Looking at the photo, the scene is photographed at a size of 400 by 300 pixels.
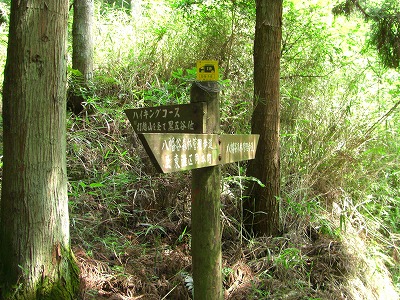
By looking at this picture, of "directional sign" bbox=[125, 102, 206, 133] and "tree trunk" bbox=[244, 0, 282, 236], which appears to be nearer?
"directional sign" bbox=[125, 102, 206, 133]

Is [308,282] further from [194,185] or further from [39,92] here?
[39,92]

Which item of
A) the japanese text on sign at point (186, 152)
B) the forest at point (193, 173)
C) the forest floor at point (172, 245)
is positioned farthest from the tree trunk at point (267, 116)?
the japanese text on sign at point (186, 152)

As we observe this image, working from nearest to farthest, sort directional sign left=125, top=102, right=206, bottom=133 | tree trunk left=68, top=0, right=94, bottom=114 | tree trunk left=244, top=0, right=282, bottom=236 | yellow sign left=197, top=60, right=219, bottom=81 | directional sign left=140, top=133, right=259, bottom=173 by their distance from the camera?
directional sign left=140, top=133, right=259, bottom=173 < directional sign left=125, top=102, right=206, bottom=133 < yellow sign left=197, top=60, right=219, bottom=81 < tree trunk left=244, top=0, right=282, bottom=236 < tree trunk left=68, top=0, right=94, bottom=114

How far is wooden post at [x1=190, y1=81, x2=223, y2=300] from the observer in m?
2.21

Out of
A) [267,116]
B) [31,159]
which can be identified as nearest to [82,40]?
[267,116]

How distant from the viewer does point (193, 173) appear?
2223 millimetres

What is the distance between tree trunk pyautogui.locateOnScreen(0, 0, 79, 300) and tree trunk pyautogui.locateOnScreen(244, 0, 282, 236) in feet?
6.49

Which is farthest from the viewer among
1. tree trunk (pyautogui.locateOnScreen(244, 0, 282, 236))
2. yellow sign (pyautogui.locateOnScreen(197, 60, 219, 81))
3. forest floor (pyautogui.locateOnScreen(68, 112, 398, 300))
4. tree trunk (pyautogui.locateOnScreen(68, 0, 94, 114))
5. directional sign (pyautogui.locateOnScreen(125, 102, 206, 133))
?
tree trunk (pyautogui.locateOnScreen(68, 0, 94, 114))

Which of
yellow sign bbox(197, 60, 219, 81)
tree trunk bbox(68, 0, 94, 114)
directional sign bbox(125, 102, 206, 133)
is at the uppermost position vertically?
tree trunk bbox(68, 0, 94, 114)

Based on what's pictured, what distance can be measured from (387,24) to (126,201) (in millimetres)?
3811

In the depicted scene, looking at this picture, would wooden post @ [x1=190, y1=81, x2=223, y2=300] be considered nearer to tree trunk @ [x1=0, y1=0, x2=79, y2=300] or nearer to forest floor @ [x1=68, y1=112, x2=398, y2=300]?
forest floor @ [x1=68, y1=112, x2=398, y2=300]

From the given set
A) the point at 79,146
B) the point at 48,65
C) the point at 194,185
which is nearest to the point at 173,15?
the point at 79,146

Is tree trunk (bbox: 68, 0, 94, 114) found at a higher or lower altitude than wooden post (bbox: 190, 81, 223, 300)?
higher

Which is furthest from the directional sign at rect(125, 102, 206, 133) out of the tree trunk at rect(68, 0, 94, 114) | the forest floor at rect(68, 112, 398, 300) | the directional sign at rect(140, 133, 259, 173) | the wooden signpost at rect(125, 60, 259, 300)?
the tree trunk at rect(68, 0, 94, 114)
